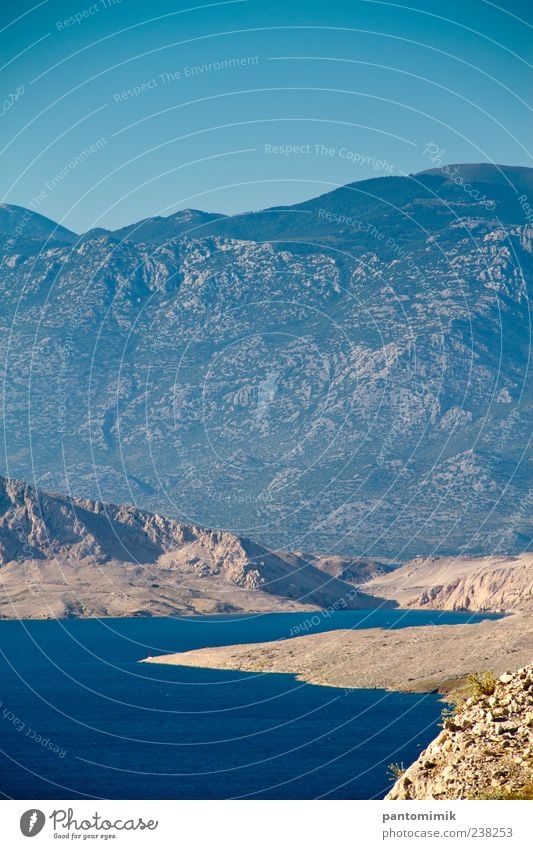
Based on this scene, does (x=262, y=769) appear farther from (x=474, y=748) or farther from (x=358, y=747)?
(x=474, y=748)

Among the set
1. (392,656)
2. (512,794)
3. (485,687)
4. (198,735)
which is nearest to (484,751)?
(512,794)

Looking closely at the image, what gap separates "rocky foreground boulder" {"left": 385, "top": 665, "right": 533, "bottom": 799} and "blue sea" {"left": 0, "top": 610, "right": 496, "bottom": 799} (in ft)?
117

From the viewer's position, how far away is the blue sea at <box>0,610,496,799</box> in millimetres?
82875

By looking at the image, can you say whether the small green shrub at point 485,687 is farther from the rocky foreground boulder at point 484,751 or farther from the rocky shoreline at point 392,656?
the rocky shoreline at point 392,656

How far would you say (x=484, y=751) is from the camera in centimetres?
3775

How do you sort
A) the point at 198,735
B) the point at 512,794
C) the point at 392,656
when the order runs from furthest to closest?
1. the point at 392,656
2. the point at 198,735
3. the point at 512,794

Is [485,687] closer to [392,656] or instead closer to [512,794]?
[512,794]

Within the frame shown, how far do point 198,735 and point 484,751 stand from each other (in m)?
78.7

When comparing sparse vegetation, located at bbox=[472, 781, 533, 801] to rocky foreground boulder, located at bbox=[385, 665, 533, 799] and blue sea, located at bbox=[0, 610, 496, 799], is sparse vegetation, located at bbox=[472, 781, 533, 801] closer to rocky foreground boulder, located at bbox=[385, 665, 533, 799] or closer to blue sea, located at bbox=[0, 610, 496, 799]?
rocky foreground boulder, located at bbox=[385, 665, 533, 799]

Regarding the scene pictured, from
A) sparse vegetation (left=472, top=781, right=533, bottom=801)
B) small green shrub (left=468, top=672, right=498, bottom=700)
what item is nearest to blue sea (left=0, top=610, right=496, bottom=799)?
small green shrub (left=468, top=672, right=498, bottom=700)

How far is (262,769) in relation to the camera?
91.8 metres

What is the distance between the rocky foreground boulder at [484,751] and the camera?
3641 centimetres
